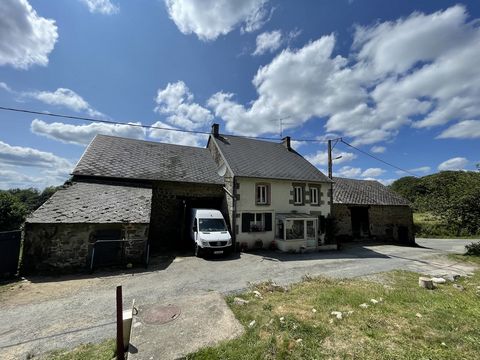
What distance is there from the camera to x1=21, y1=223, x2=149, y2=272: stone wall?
8867mm

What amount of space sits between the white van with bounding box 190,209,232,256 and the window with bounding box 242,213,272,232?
1.69 metres

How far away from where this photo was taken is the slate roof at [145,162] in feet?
44.8

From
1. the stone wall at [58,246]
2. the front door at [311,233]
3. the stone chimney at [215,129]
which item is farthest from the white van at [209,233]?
the stone chimney at [215,129]

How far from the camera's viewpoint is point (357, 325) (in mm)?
4715

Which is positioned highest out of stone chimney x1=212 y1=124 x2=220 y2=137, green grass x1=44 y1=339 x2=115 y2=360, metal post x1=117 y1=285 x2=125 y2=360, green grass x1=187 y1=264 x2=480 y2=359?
stone chimney x1=212 y1=124 x2=220 y2=137

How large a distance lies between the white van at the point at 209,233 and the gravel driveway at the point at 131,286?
0.56 meters

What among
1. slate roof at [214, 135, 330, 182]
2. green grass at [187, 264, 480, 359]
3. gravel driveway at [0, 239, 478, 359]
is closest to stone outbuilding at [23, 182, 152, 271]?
gravel driveway at [0, 239, 478, 359]

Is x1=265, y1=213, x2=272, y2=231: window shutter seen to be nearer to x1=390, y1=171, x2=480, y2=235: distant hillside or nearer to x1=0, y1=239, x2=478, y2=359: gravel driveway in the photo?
x1=0, y1=239, x2=478, y2=359: gravel driveway

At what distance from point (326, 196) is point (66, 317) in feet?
50.5

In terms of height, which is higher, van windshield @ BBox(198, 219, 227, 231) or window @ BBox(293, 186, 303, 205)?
window @ BBox(293, 186, 303, 205)

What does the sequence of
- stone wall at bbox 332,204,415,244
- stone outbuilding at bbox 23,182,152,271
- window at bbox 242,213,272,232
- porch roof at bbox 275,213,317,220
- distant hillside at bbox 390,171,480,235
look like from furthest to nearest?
stone wall at bbox 332,204,415,244
porch roof at bbox 275,213,317,220
window at bbox 242,213,272,232
distant hillside at bbox 390,171,480,235
stone outbuilding at bbox 23,182,152,271

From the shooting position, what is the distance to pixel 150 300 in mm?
6426

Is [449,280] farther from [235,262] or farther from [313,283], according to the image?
[235,262]

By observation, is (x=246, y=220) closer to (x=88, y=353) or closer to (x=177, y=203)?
(x=177, y=203)
